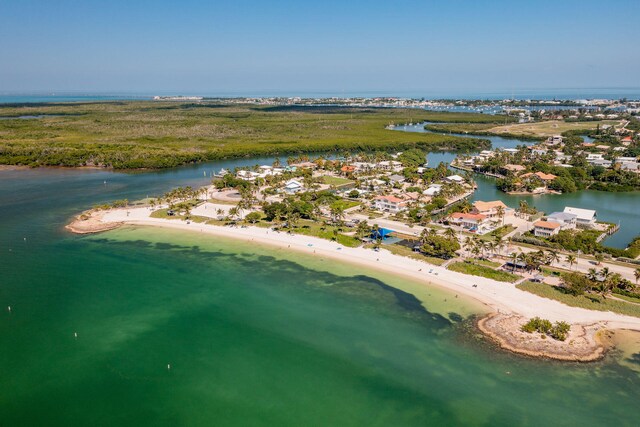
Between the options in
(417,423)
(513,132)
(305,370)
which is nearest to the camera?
(417,423)

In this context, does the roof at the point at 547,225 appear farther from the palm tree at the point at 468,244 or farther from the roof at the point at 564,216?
the palm tree at the point at 468,244

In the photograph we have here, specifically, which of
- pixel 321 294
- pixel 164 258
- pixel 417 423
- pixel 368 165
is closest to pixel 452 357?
pixel 417 423

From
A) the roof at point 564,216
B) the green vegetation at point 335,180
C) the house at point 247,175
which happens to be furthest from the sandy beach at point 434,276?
the green vegetation at point 335,180

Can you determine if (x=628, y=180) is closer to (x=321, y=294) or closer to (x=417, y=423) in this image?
(x=321, y=294)

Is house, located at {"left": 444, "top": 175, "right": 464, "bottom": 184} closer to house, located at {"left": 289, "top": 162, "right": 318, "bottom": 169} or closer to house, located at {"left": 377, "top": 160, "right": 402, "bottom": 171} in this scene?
house, located at {"left": 377, "top": 160, "right": 402, "bottom": 171}

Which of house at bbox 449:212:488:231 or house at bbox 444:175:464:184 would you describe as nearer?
house at bbox 449:212:488:231

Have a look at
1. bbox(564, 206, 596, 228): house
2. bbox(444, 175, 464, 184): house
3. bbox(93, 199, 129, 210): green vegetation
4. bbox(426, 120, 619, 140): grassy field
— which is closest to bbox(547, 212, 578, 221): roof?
bbox(564, 206, 596, 228): house
